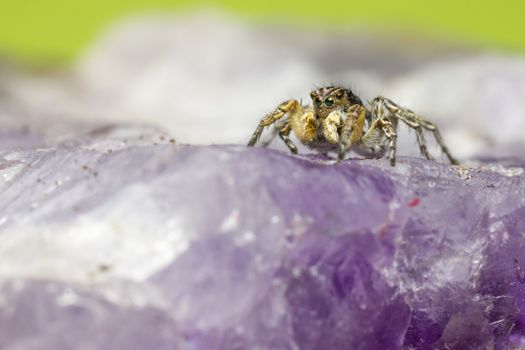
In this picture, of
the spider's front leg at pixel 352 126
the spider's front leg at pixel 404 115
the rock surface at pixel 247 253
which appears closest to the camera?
the rock surface at pixel 247 253

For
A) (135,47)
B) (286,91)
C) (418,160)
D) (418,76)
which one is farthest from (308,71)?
(418,160)

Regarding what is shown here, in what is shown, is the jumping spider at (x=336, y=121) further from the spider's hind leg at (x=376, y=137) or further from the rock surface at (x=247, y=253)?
the rock surface at (x=247, y=253)

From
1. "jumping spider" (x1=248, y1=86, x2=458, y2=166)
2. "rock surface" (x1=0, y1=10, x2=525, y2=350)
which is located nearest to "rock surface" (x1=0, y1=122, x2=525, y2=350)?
"rock surface" (x1=0, y1=10, x2=525, y2=350)

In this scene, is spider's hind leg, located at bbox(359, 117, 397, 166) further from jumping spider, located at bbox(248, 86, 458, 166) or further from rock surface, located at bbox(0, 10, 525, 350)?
rock surface, located at bbox(0, 10, 525, 350)

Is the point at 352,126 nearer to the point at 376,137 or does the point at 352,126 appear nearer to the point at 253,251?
the point at 376,137

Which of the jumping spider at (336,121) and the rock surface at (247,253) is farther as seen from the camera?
the jumping spider at (336,121)

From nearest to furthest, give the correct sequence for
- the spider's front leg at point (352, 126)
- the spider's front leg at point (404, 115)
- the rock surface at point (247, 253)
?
1. the rock surface at point (247, 253)
2. the spider's front leg at point (352, 126)
3. the spider's front leg at point (404, 115)

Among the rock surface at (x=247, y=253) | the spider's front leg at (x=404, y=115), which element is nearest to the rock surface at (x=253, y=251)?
the rock surface at (x=247, y=253)
